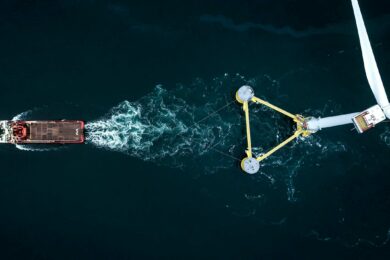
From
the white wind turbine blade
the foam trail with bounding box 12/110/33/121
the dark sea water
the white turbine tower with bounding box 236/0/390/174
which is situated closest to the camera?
the dark sea water

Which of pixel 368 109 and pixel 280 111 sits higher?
pixel 280 111

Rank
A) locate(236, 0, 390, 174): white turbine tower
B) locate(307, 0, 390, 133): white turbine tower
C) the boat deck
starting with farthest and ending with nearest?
the boat deck < locate(236, 0, 390, 174): white turbine tower < locate(307, 0, 390, 133): white turbine tower

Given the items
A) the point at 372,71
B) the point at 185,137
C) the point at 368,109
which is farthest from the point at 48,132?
the point at 372,71

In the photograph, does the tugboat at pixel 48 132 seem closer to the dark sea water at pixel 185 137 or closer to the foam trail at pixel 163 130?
the dark sea water at pixel 185 137

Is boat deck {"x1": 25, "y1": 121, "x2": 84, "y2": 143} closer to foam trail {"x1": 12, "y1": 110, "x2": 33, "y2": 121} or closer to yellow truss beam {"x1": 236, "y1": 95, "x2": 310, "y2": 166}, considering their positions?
foam trail {"x1": 12, "y1": 110, "x2": 33, "y2": 121}

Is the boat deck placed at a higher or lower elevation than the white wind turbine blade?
lower

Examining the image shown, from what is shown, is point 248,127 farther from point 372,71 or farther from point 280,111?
point 372,71

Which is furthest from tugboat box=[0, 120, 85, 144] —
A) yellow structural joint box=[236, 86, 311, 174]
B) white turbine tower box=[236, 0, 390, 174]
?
white turbine tower box=[236, 0, 390, 174]
